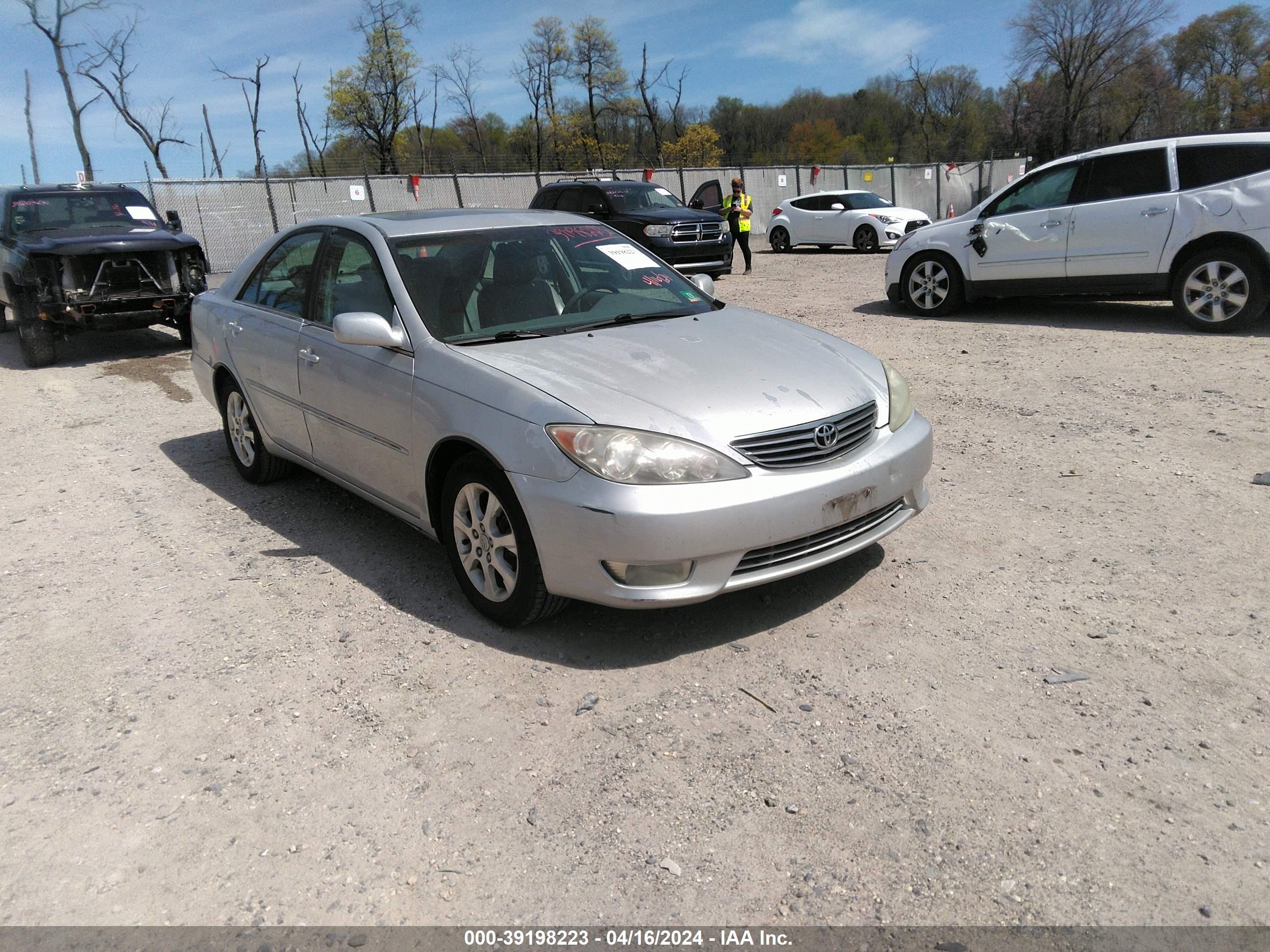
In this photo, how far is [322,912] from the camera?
2287mm

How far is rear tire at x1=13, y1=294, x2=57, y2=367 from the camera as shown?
10.2 meters

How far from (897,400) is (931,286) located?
7378 millimetres

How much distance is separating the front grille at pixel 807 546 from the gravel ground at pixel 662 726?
33cm

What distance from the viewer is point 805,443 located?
340 cm

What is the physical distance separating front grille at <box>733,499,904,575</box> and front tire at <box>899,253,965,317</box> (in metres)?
7.55

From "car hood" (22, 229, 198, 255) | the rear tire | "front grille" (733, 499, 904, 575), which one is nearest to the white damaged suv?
"front grille" (733, 499, 904, 575)

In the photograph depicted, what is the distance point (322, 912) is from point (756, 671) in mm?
1615

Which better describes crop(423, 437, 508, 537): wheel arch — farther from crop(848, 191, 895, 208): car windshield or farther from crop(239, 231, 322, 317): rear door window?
crop(848, 191, 895, 208): car windshield

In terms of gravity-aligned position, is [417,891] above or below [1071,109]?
below

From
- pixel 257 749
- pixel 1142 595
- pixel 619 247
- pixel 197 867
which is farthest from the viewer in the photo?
pixel 619 247

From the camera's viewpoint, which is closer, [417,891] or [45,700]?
[417,891]

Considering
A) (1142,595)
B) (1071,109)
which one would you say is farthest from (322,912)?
(1071,109)

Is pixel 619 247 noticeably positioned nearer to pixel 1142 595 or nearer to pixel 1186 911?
pixel 1142 595

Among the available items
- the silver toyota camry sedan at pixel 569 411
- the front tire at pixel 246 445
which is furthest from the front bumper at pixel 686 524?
the front tire at pixel 246 445
